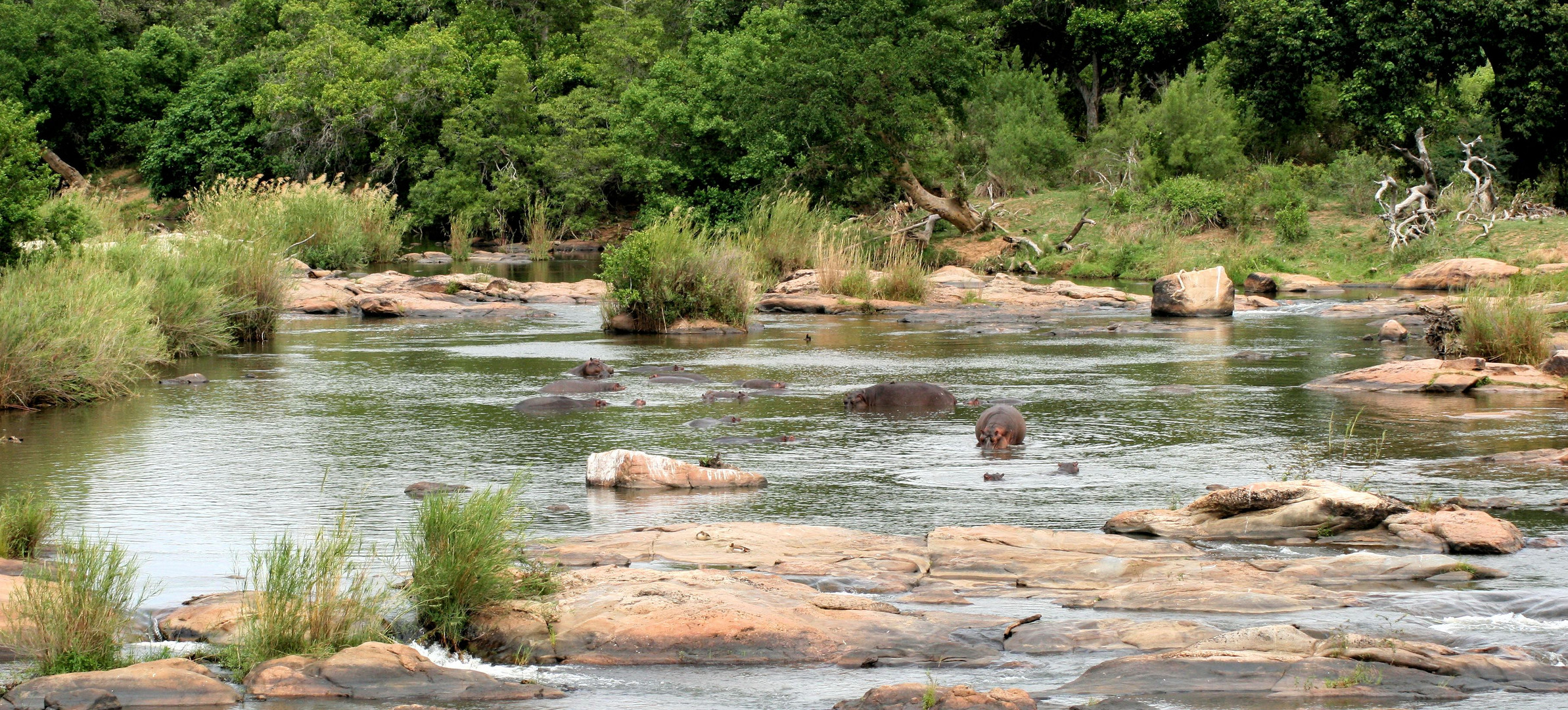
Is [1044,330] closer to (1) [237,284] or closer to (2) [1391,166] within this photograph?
(1) [237,284]

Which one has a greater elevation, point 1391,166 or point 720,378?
point 1391,166

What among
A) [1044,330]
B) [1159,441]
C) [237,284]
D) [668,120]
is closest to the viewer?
[1159,441]

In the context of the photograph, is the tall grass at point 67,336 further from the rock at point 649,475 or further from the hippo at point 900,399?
the hippo at point 900,399

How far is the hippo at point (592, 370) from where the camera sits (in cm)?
1769

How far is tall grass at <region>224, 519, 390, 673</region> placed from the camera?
6598 mm

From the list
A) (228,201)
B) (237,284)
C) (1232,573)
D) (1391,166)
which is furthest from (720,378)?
(1391,166)

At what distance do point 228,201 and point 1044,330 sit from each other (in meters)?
17.3

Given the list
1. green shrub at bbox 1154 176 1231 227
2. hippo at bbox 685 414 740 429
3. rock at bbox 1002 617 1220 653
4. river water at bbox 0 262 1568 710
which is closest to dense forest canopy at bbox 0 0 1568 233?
green shrub at bbox 1154 176 1231 227

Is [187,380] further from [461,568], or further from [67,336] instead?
[461,568]

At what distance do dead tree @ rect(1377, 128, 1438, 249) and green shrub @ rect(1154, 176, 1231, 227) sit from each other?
4.07 metres

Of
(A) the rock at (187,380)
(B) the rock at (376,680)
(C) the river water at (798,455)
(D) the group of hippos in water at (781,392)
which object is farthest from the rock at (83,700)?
(A) the rock at (187,380)

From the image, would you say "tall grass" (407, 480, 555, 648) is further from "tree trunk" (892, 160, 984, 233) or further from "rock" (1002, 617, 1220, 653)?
"tree trunk" (892, 160, 984, 233)

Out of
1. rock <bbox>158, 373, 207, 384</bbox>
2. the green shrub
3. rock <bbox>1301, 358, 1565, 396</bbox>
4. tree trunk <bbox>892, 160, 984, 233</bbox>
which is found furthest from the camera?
tree trunk <bbox>892, 160, 984, 233</bbox>

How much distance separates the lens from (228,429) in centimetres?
1370
